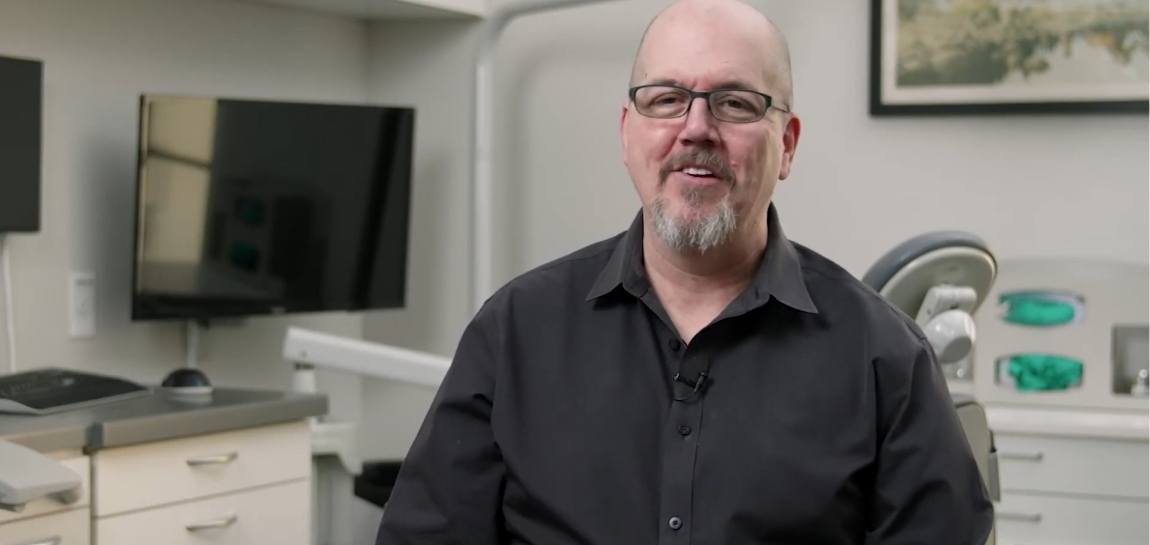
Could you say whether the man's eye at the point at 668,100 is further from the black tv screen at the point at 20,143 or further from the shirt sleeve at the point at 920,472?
the black tv screen at the point at 20,143

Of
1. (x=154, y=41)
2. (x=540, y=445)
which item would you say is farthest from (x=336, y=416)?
(x=540, y=445)

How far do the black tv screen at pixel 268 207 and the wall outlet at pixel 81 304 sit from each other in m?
0.11

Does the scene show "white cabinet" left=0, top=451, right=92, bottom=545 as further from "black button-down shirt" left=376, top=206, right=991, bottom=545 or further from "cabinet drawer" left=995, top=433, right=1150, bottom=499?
"cabinet drawer" left=995, top=433, right=1150, bottom=499

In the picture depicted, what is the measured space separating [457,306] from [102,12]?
129 cm

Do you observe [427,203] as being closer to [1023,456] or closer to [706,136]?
[1023,456]

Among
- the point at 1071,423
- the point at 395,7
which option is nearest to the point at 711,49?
the point at 1071,423

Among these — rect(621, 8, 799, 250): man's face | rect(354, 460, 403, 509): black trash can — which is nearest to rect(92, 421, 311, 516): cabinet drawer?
rect(354, 460, 403, 509): black trash can

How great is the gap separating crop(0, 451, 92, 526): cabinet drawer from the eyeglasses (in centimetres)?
122

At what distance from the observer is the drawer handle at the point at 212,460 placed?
9.21 feet

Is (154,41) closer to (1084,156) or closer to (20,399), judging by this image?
(20,399)

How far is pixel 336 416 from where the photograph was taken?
422 cm

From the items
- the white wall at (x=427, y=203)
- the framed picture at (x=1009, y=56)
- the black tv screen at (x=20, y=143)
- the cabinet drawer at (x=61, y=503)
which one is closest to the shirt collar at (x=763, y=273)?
the cabinet drawer at (x=61, y=503)

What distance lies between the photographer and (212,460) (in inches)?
111

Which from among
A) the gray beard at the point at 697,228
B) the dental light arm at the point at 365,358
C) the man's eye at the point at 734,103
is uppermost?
the man's eye at the point at 734,103
